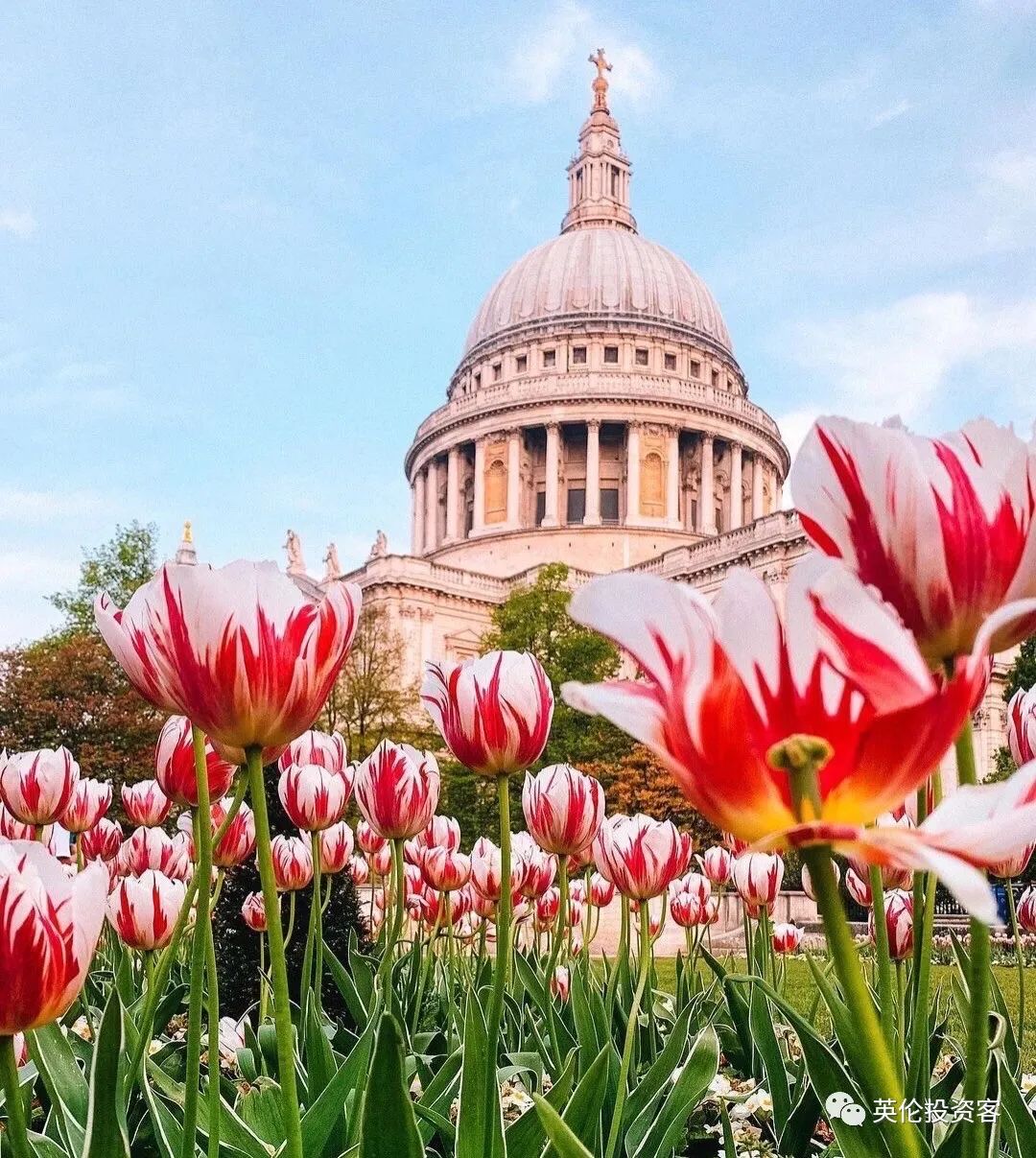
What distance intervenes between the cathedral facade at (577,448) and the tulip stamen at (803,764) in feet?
142

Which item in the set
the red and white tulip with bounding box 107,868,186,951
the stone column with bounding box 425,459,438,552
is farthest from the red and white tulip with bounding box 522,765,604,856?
the stone column with bounding box 425,459,438,552

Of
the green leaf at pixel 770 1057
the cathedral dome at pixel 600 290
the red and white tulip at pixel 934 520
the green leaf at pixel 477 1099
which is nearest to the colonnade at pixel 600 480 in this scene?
the cathedral dome at pixel 600 290

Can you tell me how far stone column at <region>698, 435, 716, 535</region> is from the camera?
180ft

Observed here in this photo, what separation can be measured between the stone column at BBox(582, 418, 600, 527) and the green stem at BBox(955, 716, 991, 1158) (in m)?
51.1

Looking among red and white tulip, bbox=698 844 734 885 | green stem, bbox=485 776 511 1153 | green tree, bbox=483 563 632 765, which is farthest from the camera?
green tree, bbox=483 563 632 765

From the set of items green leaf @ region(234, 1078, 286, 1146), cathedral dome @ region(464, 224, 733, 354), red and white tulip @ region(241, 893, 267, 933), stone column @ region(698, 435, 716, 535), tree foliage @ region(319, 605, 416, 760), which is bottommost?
green leaf @ region(234, 1078, 286, 1146)

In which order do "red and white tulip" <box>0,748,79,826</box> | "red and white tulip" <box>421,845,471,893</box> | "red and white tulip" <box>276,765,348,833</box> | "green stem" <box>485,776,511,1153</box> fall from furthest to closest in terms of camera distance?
"red and white tulip" <box>421,845,471,893</box> → "red and white tulip" <box>0,748,79,826</box> → "red and white tulip" <box>276,765,348,833</box> → "green stem" <box>485,776,511,1153</box>

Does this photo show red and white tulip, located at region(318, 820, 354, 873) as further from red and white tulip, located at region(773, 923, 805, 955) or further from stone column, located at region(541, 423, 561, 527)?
stone column, located at region(541, 423, 561, 527)

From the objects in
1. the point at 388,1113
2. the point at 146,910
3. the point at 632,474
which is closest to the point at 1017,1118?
the point at 388,1113

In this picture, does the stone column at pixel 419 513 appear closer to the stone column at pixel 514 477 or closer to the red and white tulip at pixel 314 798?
the stone column at pixel 514 477

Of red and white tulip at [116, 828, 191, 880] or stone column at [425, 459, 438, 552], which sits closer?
red and white tulip at [116, 828, 191, 880]

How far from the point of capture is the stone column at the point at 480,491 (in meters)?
55.2

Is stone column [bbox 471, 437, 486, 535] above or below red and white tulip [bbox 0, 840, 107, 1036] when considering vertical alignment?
above

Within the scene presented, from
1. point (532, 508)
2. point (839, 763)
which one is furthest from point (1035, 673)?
point (532, 508)
